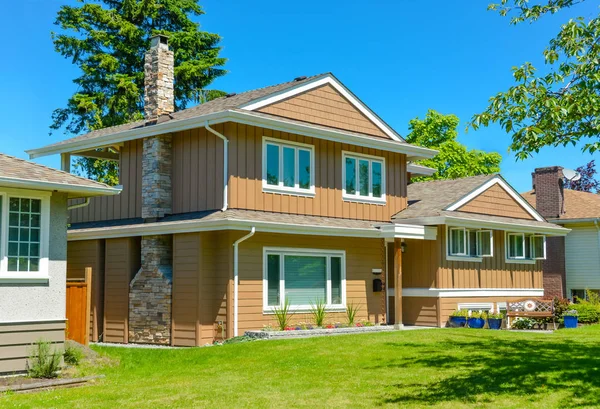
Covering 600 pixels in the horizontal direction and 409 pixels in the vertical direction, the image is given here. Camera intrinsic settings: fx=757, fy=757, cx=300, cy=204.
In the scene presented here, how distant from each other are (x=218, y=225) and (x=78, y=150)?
315 inches

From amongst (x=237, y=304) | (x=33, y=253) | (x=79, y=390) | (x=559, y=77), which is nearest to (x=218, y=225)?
(x=237, y=304)

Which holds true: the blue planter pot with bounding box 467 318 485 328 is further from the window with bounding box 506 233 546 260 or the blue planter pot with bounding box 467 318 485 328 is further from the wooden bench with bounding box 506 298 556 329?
the window with bounding box 506 233 546 260

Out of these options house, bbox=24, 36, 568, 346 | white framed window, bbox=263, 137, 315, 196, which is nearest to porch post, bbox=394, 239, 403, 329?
house, bbox=24, 36, 568, 346

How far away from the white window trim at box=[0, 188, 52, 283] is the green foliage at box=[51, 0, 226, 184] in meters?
24.6

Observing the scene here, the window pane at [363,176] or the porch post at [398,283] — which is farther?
the window pane at [363,176]

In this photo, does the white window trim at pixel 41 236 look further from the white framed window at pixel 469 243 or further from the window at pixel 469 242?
the window at pixel 469 242

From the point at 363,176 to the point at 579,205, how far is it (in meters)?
15.4

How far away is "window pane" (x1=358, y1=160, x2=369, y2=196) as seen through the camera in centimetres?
2258

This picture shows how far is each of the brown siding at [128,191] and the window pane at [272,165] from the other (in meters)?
4.04

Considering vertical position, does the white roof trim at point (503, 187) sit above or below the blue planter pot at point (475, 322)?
above

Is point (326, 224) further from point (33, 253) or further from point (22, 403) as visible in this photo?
point (22, 403)

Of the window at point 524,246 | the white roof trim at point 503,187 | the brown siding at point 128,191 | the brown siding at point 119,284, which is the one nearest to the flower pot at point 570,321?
the window at point 524,246

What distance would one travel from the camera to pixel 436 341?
16750 mm

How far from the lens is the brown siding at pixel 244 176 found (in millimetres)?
19422
